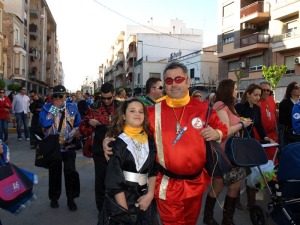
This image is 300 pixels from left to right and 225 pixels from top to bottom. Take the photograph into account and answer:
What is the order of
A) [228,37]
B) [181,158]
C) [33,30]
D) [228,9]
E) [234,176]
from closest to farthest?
[181,158], [234,176], [228,37], [228,9], [33,30]

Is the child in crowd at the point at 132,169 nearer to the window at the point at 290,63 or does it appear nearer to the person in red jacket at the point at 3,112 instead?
the person in red jacket at the point at 3,112

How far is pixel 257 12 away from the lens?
2864 cm

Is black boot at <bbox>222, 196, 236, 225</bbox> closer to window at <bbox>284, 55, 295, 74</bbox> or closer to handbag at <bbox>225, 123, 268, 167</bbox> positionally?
handbag at <bbox>225, 123, 268, 167</bbox>

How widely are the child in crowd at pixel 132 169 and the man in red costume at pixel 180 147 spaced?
99 millimetres

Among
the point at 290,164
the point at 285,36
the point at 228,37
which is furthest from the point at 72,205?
the point at 228,37

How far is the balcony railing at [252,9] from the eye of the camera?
28.9m

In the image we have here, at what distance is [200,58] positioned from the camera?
1464 inches

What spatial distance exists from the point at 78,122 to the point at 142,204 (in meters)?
2.79

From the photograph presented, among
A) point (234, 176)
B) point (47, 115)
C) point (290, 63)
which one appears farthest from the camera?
point (290, 63)

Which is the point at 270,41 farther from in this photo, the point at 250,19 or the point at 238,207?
the point at 238,207

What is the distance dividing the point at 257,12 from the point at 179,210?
2865 centimetres

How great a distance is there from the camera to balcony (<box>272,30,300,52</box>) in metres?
24.4

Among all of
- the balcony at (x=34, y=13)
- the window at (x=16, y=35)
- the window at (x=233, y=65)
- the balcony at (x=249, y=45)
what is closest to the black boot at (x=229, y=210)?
the balcony at (x=249, y=45)

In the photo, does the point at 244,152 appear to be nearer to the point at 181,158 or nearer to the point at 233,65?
the point at 181,158
